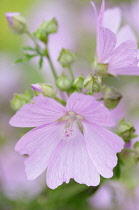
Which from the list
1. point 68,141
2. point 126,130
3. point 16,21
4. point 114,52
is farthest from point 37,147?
point 16,21

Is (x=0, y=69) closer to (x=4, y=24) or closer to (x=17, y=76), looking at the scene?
(x=17, y=76)

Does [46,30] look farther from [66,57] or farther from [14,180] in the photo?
[14,180]

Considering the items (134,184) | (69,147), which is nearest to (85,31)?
(134,184)

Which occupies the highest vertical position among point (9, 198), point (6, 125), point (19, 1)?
point (19, 1)

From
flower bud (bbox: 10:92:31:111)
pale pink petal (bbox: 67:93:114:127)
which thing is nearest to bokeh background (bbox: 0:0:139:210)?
flower bud (bbox: 10:92:31:111)

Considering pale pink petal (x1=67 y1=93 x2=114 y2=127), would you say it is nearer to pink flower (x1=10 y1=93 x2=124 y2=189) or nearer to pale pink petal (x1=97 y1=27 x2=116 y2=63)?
Answer: pink flower (x1=10 y1=93 x2=124 y2=189)

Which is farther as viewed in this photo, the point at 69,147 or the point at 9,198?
the point at 9,198
